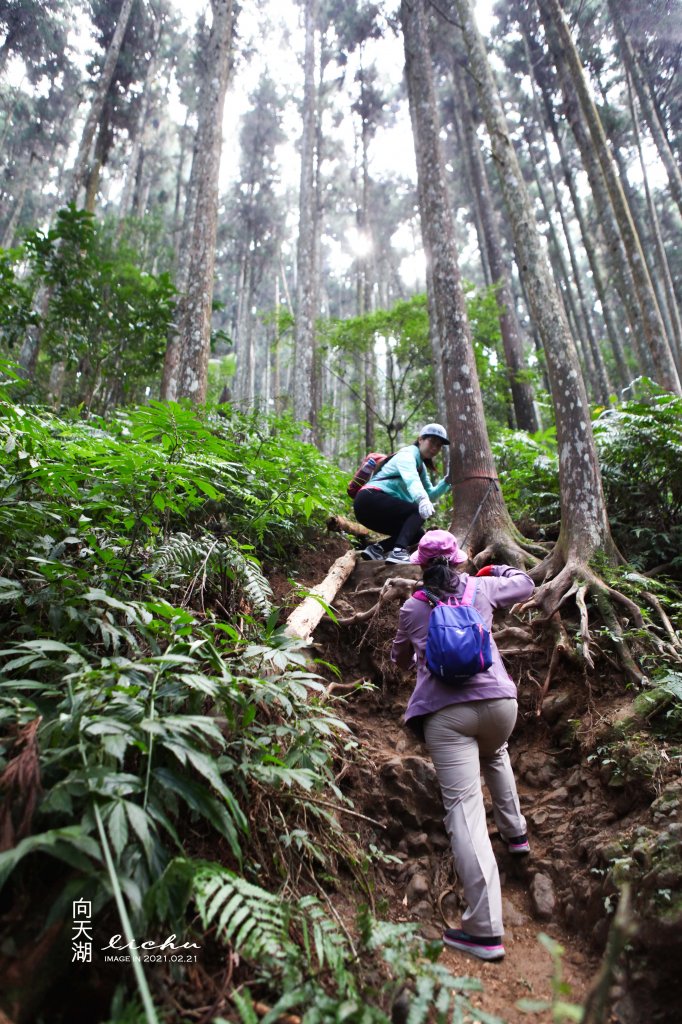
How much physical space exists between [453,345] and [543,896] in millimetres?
5487

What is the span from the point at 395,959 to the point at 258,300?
126ft

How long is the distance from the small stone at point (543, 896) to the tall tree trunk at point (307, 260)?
897cm

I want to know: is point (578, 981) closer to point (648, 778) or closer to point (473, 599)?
point (648, 778)

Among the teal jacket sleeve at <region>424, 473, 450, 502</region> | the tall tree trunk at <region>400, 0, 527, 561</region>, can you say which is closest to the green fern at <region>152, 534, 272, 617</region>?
the tall tree trunk at <region>400, 0, 527, 561</region>

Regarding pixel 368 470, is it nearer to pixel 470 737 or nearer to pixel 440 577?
pixel 440 577

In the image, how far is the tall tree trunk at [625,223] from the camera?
7871 mm

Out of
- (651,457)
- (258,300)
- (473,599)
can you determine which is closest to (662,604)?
(651,457)

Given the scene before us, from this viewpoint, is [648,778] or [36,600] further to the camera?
[648,778]

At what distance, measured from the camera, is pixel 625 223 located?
29.0 feet

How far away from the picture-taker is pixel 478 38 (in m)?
6.75

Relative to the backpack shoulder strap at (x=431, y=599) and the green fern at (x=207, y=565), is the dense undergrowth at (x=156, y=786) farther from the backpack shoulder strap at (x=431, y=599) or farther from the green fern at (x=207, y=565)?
the backpack shoulder strap at (x=431, y=599)

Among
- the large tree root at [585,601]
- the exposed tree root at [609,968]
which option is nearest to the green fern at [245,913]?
the exposed tree root at [609,968]

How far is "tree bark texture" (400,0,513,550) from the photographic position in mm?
5535

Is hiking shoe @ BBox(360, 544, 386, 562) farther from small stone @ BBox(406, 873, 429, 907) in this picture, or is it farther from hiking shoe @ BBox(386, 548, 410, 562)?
small stone @ BBox(406, 873, 429, 907)
